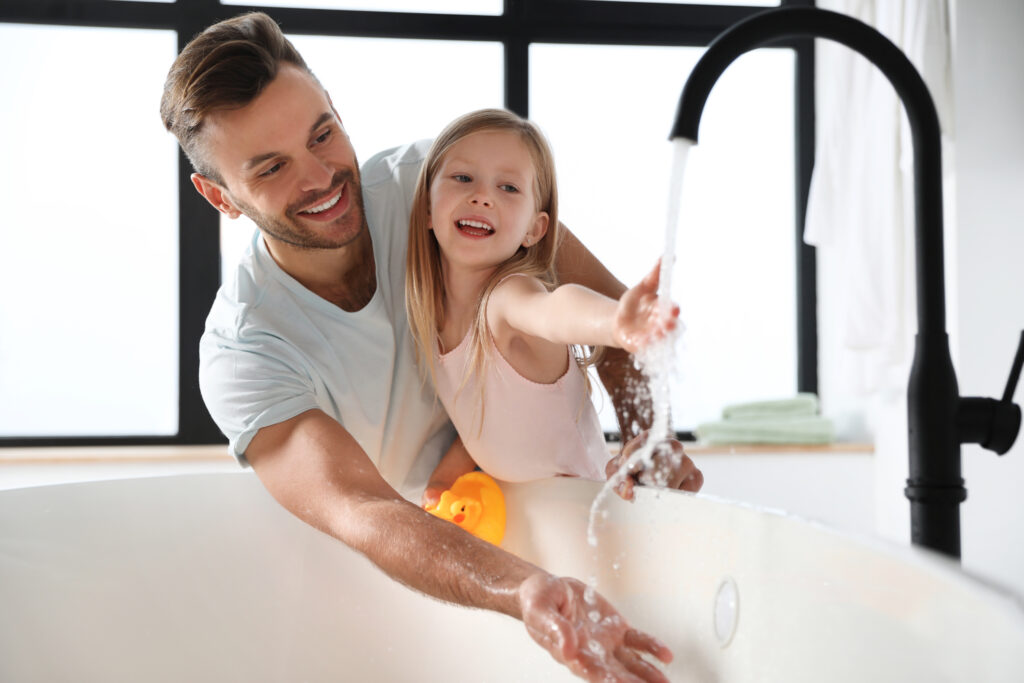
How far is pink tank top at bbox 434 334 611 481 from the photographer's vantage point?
129cm

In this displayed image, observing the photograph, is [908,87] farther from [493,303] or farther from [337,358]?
[337,358]

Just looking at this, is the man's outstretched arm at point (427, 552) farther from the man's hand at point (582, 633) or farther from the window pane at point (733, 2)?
the window pane at point (733, 2)

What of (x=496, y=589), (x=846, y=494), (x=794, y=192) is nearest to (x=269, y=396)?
(x=496, y=589)

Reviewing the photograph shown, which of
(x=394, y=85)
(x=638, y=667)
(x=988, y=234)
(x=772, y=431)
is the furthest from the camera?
(x=394, y=85)

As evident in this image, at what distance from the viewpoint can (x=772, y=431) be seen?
2.55 metres

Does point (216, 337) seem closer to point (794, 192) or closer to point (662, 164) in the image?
point (662, 164)

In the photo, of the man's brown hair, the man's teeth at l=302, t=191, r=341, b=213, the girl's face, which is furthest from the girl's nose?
the man's brown hair

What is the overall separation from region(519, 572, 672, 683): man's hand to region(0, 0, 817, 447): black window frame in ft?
6.87

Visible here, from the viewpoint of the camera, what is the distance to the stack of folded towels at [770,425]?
2551mm

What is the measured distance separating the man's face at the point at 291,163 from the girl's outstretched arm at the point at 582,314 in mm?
291

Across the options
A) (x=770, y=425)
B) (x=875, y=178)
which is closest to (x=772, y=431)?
(x=770, y=425)

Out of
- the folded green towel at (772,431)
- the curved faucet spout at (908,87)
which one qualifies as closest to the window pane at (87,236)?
the folded green towel at (772,431)

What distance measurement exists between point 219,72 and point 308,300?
350 millimetres

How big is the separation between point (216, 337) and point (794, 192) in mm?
2174
